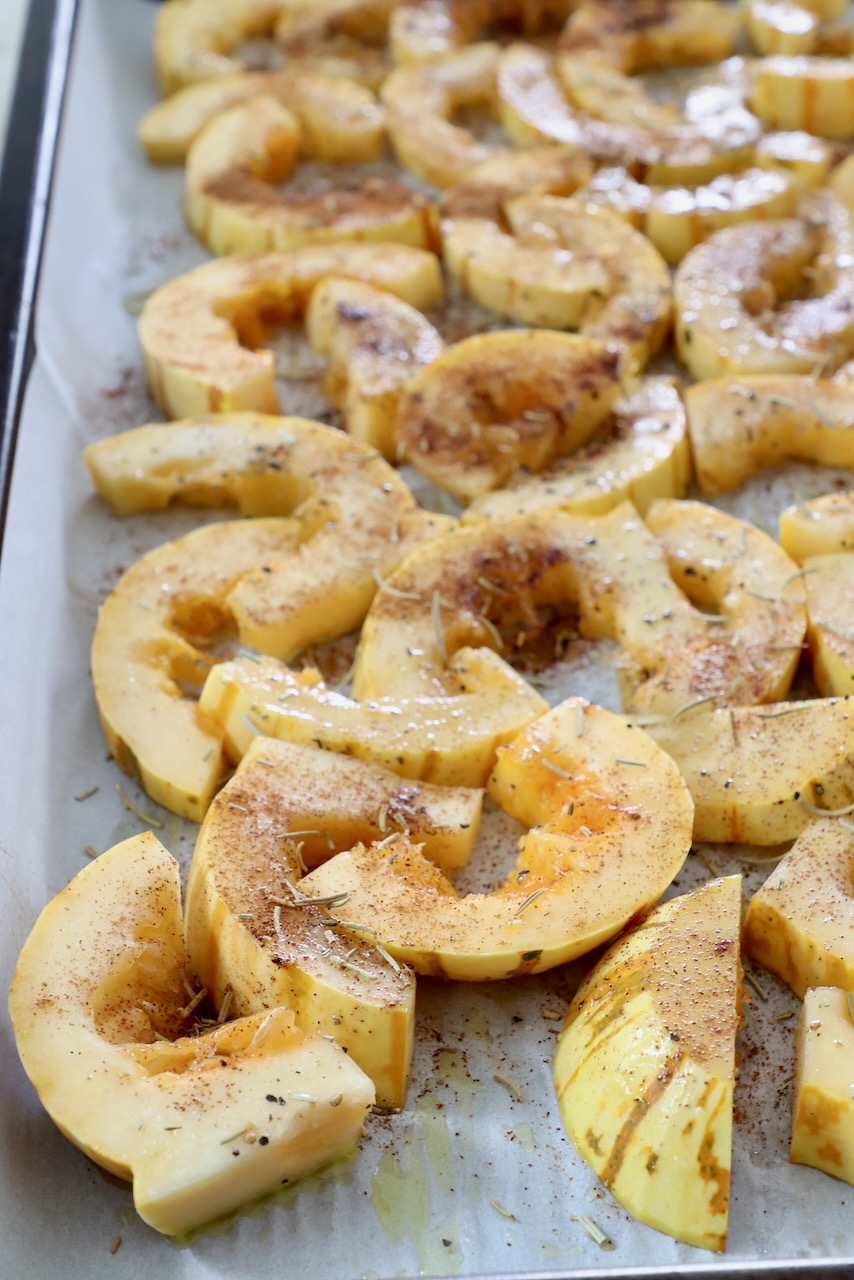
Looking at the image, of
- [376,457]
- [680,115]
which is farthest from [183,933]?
[680,115]

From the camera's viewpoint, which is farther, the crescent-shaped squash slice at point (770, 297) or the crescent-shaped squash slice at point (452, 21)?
the crescent-shaped squash slice at point (452, 21)

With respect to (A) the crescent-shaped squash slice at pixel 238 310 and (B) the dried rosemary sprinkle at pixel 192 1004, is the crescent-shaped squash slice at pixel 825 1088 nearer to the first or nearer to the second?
(B) the dried rosemary sprinkle at pixel 192 1004

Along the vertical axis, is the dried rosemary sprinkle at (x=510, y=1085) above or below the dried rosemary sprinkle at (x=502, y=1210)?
above

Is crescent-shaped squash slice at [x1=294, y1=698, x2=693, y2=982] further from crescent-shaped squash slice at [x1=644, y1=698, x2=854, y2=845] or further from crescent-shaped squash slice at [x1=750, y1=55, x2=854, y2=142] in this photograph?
crescent-shaped squash slice at [x1=750, y1=55, x2=854, y2=142]

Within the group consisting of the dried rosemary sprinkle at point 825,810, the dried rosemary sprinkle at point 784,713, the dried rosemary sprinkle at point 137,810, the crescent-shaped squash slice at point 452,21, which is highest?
the crescent-shaped squash slice at point 452,21

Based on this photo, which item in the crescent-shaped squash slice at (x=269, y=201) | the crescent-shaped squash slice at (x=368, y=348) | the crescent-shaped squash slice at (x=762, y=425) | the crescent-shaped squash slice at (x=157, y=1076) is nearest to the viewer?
the crescent-shaped squash slice at (x=157, y=1076)

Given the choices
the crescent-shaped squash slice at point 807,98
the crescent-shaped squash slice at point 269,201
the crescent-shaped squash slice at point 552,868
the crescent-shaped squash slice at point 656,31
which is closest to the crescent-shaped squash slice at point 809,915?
the crescent-shaped squash slice at point 552,868

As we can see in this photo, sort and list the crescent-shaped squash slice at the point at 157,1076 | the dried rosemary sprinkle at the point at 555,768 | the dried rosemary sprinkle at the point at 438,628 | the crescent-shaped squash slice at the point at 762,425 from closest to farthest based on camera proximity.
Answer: the crescent-shaped squash slice at the point at 157,1076 → the dried rosemary sprinkle at the point at 555,768 → the dried rosemary sprinkle at the point at 438,628 → the crescent-shaped squash slice at the point at 762,425
